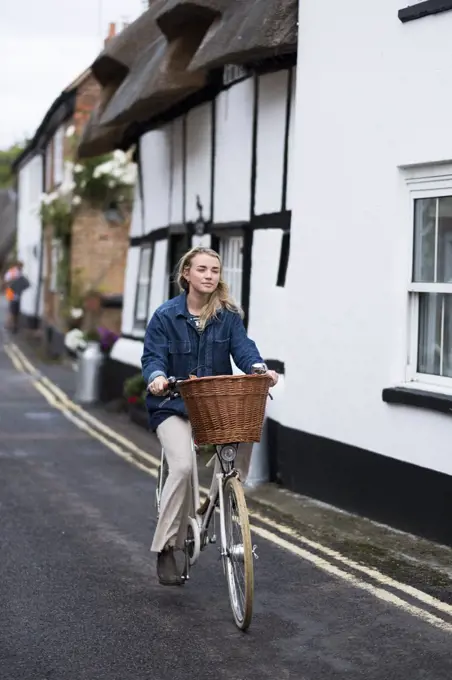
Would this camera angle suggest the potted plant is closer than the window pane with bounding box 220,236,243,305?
No

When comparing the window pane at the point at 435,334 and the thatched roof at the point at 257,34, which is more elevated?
the thatched roof at the point at 257,34

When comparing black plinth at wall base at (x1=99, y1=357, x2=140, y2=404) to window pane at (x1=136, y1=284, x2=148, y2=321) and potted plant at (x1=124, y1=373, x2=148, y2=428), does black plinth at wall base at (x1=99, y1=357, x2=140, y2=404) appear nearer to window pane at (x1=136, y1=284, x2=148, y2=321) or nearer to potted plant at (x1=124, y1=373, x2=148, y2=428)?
window pane at (x1=136, y1=284, x2=148, y2=321)

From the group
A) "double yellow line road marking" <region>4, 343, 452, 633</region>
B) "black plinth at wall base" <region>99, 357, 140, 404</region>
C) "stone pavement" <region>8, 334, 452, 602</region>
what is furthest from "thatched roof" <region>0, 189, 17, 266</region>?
"stone pavement" <region>8, 334, 452, 602</region>

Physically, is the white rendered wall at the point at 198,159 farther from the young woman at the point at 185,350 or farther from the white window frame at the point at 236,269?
the young woman at the point at 185,350

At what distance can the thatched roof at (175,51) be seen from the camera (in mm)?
10984

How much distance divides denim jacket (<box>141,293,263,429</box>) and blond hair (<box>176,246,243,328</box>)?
0.12 feet

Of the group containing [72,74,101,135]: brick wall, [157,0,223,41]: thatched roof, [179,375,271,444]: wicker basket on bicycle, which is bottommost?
→ [179,375,271,444]: wicker basket on bicycle

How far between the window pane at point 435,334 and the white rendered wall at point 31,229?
95.8ft

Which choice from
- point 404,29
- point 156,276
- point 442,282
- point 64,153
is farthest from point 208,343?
point 64,153

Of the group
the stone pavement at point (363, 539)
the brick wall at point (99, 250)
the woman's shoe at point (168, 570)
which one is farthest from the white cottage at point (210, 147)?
the brick wall at point (99, 250)

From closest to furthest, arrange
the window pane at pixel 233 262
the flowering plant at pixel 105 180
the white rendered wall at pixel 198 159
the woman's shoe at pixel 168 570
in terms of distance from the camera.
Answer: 1. the woman's shoe at pixel 168 570
2. the window pane at pixel 233 262
3. the white rendered wall at pixel 198 159
4. the flowering plant at pixel 105 180

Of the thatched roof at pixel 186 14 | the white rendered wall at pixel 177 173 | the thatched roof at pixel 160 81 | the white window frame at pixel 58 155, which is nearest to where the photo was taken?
the thatched roof at pixel 186 14

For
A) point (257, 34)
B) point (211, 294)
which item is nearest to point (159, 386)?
point (211, 294)

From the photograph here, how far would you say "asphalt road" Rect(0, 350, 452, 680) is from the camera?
217 inches
